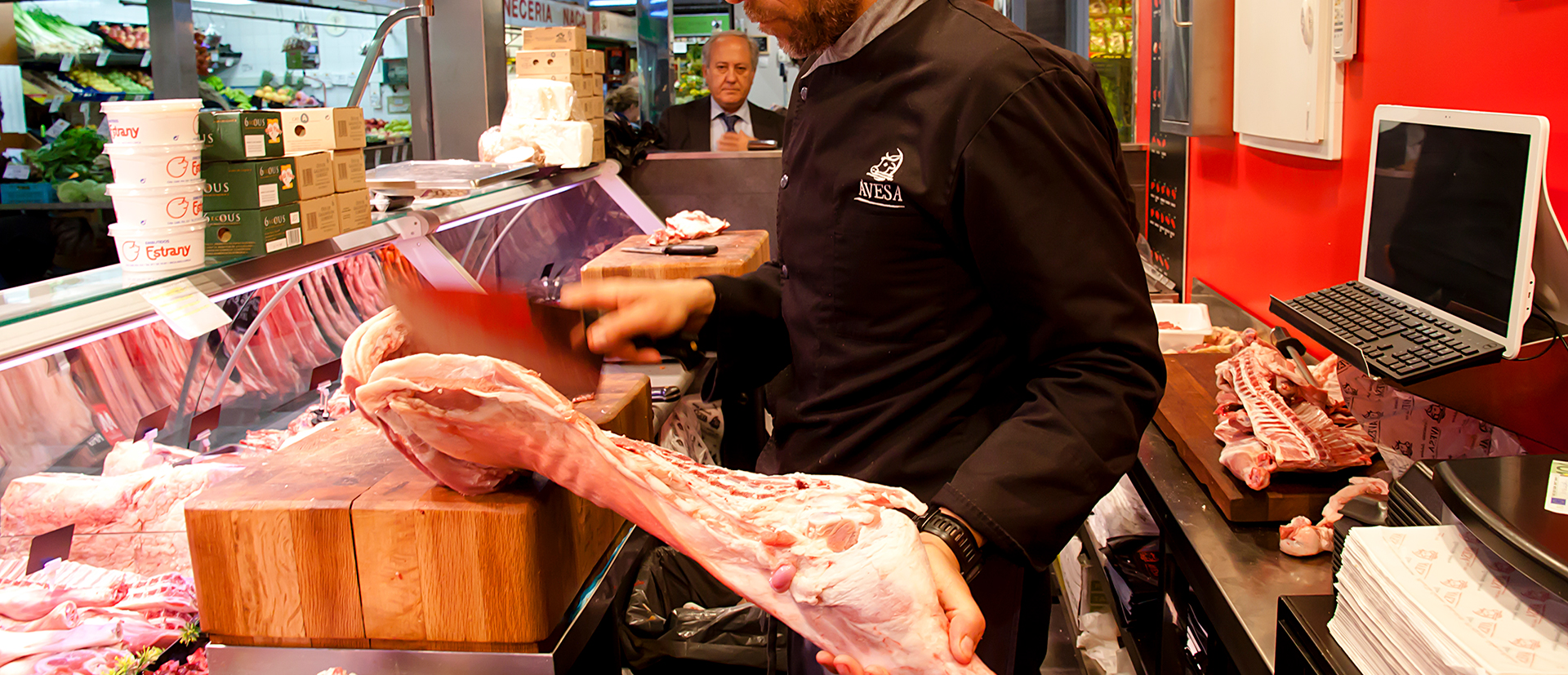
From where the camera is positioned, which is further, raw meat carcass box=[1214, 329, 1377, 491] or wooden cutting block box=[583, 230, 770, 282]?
wooden cutting block box=[583, 230, 770, 282]

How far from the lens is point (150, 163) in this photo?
1633mm

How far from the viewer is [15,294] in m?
1.51

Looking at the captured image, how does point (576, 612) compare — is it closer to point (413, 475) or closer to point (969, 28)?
point (413, 475)

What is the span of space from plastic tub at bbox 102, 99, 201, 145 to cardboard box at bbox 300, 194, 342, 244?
30 cm

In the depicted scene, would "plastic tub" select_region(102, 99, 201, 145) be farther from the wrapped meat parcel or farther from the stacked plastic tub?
the wrapped meat parcel

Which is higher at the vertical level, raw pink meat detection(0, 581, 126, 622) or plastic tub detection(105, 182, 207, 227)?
plastic tub detection(105, 182, 207, 227)

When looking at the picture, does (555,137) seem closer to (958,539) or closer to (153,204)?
(153,204)

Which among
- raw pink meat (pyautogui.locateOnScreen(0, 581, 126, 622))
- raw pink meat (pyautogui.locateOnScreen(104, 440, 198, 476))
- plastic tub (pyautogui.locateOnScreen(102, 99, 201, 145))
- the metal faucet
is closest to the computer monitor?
plastic tub (pyautogui.locateOnScreen(102, 99, 201, 145))

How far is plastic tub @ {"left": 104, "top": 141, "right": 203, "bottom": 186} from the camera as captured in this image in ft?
5.32

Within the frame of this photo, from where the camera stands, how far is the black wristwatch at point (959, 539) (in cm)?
129

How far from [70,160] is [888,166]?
4.55m

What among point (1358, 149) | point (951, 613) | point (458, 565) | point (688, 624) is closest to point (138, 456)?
point (458, 565)

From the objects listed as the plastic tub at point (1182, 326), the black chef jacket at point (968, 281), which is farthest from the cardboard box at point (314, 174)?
the plastic tub at point (1182, 326)

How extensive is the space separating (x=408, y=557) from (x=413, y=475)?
16 centimetres
